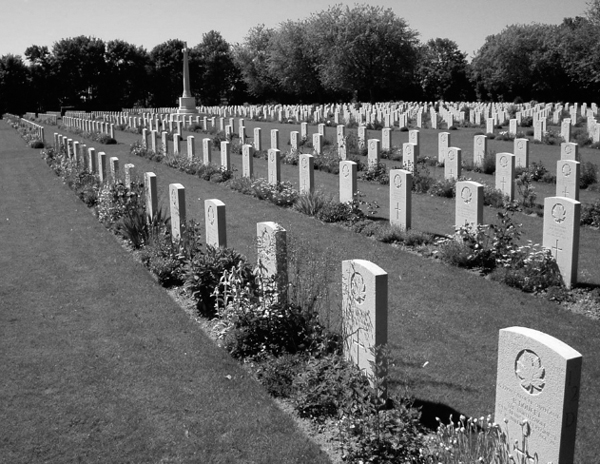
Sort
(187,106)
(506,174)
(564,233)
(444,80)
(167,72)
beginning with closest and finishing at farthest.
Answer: (564,233) < (506,174) < (187,106) < (444,80) < (167,72)

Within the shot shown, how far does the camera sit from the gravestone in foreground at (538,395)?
141 inches

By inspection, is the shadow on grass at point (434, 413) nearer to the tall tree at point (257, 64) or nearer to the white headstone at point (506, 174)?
the white headstone at point (506, 174)

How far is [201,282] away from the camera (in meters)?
7.72

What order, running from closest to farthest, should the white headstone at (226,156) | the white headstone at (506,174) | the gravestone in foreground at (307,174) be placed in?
the white headstone at (506,174) → the gravestone in foreground at (307,174) → the white headstone at (226,156)

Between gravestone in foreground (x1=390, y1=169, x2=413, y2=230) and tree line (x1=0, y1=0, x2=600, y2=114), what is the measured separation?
4492 centimetres

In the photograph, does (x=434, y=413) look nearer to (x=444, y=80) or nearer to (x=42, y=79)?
(x=444, y=80)

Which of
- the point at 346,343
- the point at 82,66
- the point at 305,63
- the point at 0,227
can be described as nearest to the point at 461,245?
the point at 346,343

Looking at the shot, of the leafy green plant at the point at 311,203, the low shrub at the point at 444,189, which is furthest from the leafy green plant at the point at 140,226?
the low shrub at the point at 444,189

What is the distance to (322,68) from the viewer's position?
6512 centimetres

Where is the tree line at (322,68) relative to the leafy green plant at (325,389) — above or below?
above

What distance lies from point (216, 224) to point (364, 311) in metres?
3.41

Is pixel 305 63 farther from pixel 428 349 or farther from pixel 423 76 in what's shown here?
pixel 428 349

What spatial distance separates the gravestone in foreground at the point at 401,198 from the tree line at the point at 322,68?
44916 mm

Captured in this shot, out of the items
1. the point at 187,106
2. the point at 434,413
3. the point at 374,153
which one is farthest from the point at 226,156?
the point at 187,106
